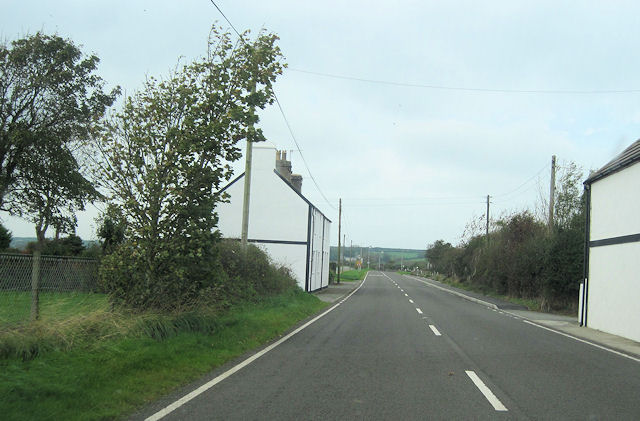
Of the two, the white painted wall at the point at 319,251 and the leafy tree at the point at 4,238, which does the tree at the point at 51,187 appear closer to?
the leafy tree at the point at 4,238

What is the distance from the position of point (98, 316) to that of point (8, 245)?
1002 inches

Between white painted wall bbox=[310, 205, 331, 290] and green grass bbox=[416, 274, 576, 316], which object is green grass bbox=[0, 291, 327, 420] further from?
white painted wall bbox=[310, 205, 331, 290]

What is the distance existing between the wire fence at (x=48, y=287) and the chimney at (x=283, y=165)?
74.0 ft

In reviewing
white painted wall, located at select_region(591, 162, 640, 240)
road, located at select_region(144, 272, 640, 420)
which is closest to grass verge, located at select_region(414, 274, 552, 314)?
white painted wall, located at select_region(591, 162, 640, 240)

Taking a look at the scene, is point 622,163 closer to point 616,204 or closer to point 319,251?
point 616,204

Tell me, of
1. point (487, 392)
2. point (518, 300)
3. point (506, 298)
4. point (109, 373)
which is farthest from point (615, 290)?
point (506, 298)

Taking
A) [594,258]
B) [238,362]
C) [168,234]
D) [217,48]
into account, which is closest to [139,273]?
[168,234]

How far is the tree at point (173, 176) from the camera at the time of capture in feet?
32.1

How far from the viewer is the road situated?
18.5 feet

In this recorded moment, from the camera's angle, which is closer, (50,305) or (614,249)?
(50,305)

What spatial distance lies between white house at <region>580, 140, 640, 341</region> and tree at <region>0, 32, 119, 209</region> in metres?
16.4

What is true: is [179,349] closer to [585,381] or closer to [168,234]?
[168,234]

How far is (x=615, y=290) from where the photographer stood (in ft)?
51.3

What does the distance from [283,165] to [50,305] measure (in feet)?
88.6
